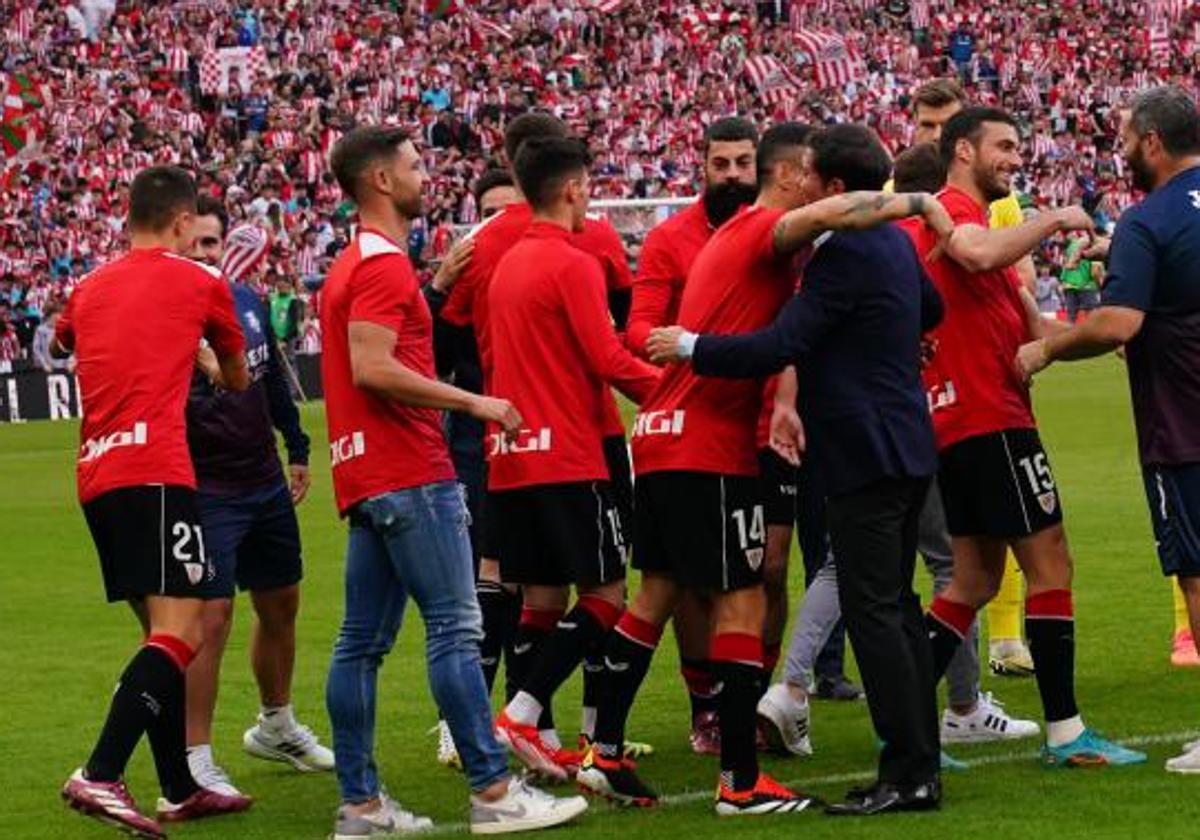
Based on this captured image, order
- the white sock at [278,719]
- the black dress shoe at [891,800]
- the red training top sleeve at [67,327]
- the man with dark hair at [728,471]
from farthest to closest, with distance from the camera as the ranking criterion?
the white sock at [278,719] → the red training top sleeve at [67,327] → the man with dark hair at [728,471] → the black dress shoe at [891,800]

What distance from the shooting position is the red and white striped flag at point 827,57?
52.9 meters

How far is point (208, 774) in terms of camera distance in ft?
33.2

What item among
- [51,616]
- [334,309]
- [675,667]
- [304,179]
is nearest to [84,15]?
[304,179]

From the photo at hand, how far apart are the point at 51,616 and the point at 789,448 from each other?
8121mm

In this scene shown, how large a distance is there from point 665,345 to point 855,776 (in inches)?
79.3

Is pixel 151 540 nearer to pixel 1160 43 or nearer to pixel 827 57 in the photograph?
pixel 827 57

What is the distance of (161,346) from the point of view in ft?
31.1

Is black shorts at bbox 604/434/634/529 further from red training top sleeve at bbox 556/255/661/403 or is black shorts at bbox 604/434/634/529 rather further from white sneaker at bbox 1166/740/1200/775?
white sneaker at bbox 1166/740/1200/775

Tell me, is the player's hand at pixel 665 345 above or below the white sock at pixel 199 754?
above

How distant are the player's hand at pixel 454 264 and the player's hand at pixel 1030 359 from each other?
2.30 m

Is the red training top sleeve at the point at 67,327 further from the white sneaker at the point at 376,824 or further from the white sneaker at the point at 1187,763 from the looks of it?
the white sneaker at the point at 1187,763

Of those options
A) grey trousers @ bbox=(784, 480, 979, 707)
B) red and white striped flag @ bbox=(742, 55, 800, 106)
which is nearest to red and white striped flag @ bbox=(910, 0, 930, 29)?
red and white striped flag @ bbox=(742, 55, 800, 106)

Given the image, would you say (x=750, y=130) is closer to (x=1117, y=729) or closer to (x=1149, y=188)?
(x=1149, y=188)

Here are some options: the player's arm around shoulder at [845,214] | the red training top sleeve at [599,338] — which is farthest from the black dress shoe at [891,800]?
the player's arm around shoulder at [845,214]
